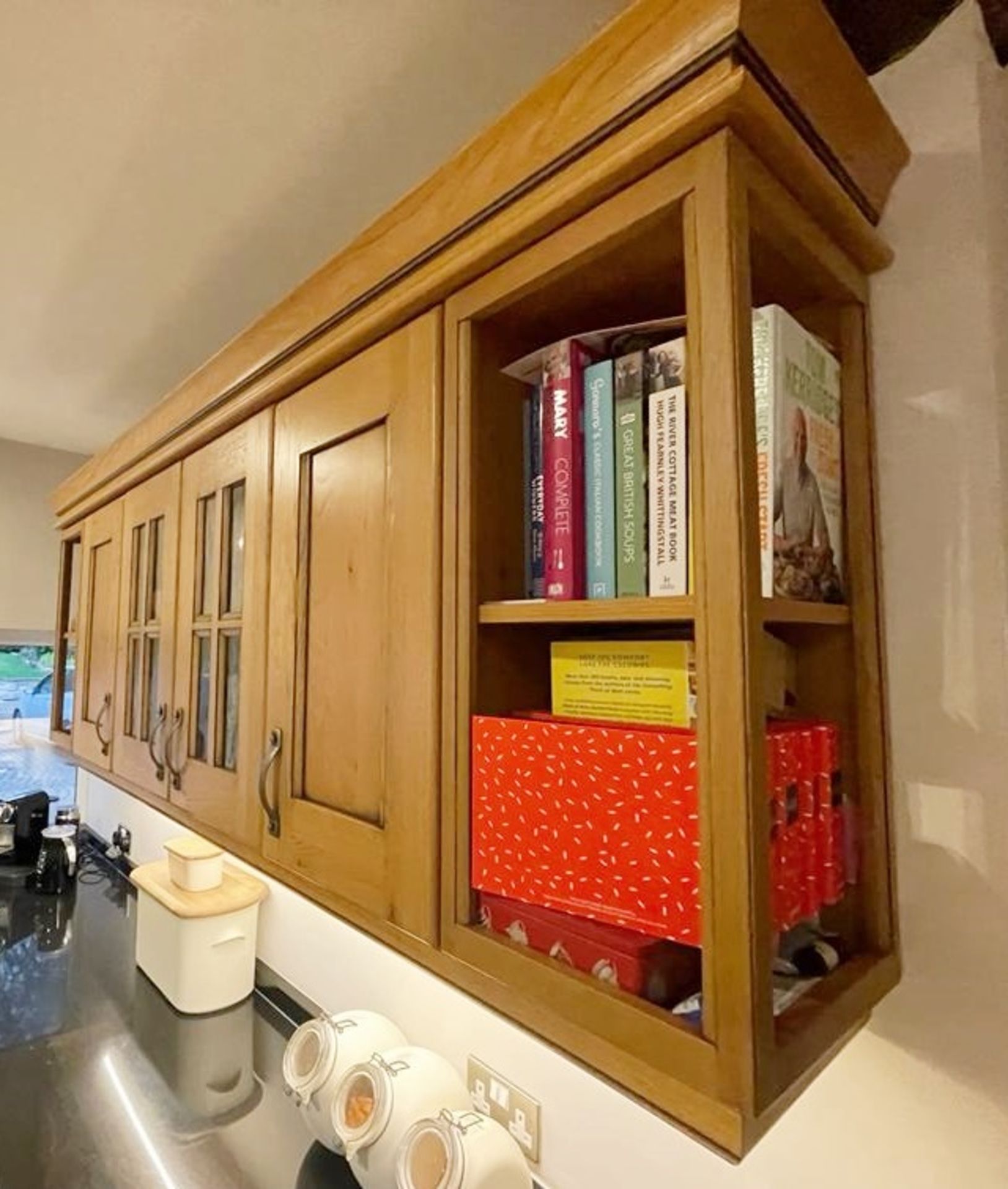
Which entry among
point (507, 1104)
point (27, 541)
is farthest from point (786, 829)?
point (27, 541)

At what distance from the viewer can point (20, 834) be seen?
2.21 meters

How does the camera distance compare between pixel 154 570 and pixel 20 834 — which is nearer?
pixel 154 570

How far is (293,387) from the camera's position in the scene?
105 cm

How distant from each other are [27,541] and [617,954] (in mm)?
2902

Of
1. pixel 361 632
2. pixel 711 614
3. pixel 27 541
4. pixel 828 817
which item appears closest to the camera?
pixel 711 614

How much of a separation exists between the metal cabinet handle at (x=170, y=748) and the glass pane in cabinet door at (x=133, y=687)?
29cm

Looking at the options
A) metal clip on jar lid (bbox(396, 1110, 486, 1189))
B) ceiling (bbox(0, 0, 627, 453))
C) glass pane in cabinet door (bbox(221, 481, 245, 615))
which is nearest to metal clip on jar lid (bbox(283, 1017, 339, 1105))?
metal clip on jar lid (bbox(396, 1110, 486, 1189))

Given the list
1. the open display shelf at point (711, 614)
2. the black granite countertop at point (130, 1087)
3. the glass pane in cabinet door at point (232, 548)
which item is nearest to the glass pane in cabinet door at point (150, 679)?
the glass pane in cabinet door at point (232, 548)

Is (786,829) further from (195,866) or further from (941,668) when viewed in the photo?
(195,866)

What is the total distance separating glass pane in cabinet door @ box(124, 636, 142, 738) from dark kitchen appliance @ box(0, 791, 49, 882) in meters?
0.89

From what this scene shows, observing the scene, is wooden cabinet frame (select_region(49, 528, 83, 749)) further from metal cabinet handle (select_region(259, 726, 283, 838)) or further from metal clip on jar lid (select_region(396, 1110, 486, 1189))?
metal clip on jar lid (select_region(396, 1110, 486, 1189))

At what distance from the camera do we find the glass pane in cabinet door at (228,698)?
4.00ft

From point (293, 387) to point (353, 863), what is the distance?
698mm

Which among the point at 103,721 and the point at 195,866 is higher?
the point at 103,721
